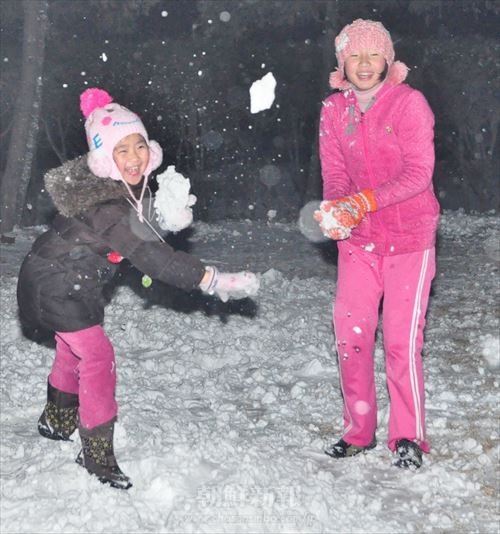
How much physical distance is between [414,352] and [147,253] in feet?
5.97

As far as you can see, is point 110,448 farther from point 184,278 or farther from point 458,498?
point 458,498

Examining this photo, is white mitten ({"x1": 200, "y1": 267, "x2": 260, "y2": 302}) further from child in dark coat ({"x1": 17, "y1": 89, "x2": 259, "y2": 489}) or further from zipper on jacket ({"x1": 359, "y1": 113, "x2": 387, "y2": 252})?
zipper on jacket ({"x1": 359, "y1": 113, "x2": 387, "y2": 252})

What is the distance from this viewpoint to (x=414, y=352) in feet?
16.9

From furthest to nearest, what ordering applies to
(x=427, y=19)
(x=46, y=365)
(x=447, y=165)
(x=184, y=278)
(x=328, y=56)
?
(x=447, y=165) < (x=427, y=19) < (x=328, y=56) < (x=46, y=365) < (x=184, y=278)

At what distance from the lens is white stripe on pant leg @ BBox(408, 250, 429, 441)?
5098 millimetres

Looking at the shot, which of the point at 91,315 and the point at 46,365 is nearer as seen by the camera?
the point at 91,315

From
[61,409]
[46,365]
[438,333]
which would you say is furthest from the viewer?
[438,333]

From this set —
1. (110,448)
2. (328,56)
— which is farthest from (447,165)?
(110,448)

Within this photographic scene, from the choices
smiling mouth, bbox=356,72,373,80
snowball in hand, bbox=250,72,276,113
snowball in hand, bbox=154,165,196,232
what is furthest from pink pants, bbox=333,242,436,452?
snowball in hand, bbox=250,72,276,113

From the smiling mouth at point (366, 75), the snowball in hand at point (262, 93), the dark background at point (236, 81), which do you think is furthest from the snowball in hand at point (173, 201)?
the snowball in hand at point (262, 93)

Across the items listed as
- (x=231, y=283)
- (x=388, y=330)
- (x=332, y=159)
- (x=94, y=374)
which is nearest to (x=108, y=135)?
(x=231, y=283)

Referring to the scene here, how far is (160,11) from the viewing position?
26672mm

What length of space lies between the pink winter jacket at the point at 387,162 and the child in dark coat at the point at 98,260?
40.9 inches

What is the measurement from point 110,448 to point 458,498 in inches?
78.4
